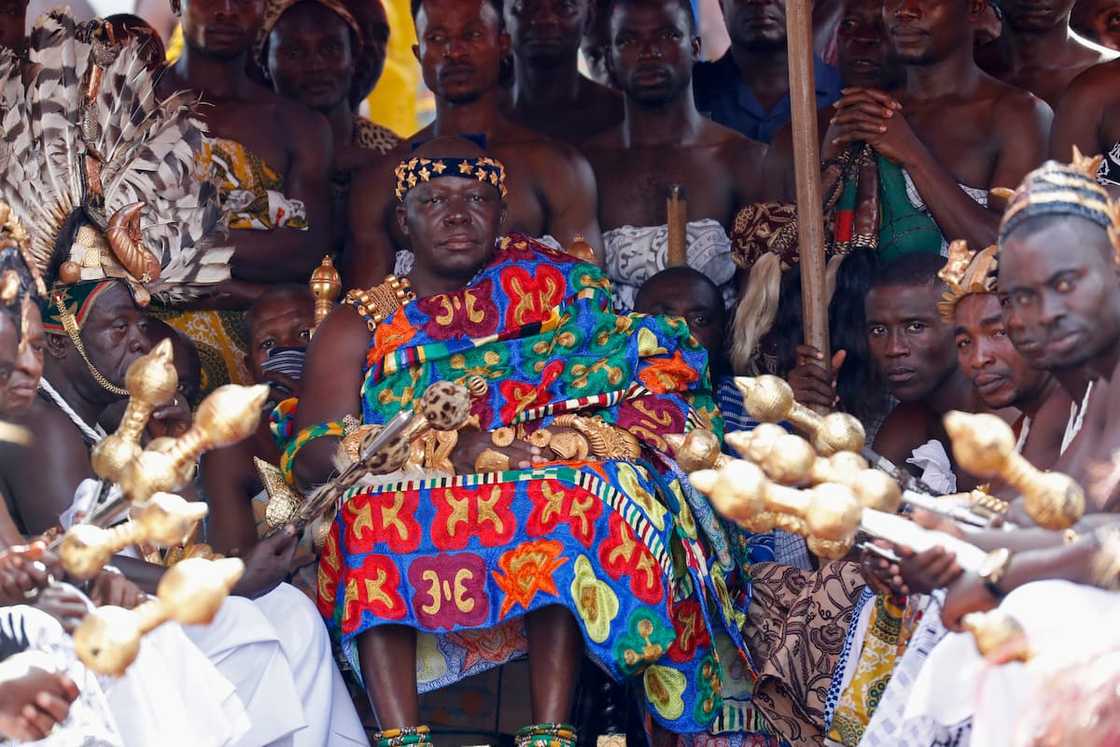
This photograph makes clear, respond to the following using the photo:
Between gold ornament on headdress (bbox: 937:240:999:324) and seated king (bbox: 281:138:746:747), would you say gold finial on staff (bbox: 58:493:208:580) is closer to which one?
seated king (bbox: 281:138:746:747)

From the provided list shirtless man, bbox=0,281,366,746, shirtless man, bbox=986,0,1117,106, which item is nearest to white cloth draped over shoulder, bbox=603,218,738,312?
shirtless man, bbox=986,0,1117,106

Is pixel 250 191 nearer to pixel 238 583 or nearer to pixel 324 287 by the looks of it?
pixel 324 287

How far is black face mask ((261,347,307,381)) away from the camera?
561cm

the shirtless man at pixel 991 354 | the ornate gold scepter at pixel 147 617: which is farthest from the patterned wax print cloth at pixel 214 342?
the ornate gold scepter at pixel 147 617

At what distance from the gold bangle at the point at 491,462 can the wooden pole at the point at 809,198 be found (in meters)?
0.92

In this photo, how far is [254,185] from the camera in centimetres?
621

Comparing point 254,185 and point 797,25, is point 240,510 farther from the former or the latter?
point 797,25

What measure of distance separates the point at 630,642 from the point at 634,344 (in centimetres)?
91

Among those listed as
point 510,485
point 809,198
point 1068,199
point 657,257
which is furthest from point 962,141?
point 1068,199

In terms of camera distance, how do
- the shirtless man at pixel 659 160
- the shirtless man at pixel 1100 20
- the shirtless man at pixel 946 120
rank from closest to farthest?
the shirtless man at pixel 946 120
the shirtless man at pixel 659 160
the shirtless man at pixel 1100 20

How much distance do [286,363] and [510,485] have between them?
108cm

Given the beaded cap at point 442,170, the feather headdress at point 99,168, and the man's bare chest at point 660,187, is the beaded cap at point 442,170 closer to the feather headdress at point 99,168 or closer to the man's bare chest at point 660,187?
the feather headdress at point 99,168

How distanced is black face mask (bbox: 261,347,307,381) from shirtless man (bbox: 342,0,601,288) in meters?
0.43

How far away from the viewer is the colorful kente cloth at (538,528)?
4.73 meters
